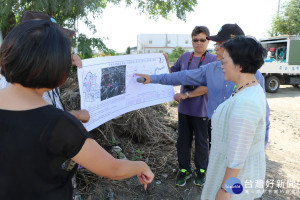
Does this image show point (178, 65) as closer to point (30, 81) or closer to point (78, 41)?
point (78, 41)

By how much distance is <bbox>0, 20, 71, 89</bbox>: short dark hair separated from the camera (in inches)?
36.8

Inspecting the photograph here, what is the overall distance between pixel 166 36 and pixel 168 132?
54.8 meters

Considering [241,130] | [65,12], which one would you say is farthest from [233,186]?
[65,12]

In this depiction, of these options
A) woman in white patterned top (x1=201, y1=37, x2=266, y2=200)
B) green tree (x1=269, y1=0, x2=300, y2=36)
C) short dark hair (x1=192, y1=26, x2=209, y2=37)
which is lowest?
woman in white patterned top (x1=201, y1=37, x2=266, y2=200)

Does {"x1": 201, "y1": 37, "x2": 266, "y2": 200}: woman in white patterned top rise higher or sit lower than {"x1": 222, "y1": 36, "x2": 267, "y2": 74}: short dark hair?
lower

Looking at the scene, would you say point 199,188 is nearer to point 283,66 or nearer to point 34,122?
point 34,122

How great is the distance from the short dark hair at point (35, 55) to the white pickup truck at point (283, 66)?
39.3ft

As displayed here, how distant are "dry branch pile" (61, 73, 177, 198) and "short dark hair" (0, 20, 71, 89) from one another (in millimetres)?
2229

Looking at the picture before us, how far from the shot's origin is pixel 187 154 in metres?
3.20

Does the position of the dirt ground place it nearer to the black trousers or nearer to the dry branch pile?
the dry branch pile

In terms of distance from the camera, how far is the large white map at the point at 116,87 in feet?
7.57

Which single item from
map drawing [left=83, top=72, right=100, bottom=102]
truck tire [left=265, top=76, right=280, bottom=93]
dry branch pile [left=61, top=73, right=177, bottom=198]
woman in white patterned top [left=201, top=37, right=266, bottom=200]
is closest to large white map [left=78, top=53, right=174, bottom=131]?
map drawing [left=83, top=72, right=100, bottom=102]

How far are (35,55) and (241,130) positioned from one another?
3.95 ft

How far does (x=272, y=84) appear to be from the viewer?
12.3m
